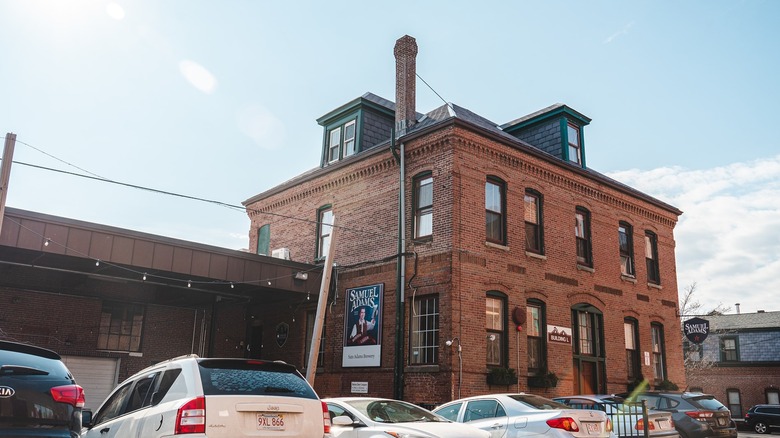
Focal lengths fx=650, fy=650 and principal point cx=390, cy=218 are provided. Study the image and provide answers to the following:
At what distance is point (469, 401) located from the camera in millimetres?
11750

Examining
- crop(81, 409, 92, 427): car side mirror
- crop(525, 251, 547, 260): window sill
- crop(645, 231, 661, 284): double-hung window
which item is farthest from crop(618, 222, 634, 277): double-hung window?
crop(81, 409, 92, 427): car side mirror

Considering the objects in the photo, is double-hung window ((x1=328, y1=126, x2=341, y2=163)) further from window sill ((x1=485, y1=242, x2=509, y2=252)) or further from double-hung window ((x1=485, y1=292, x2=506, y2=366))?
double-hung window ((x1=485, y1=292, x2=506, y2=366))

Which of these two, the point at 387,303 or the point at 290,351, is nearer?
the point at 387,303

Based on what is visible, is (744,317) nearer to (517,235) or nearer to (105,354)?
(517,235)

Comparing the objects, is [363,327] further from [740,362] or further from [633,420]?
[740,362]

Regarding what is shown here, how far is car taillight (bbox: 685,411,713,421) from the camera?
14.1 metres

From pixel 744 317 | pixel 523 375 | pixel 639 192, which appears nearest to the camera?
pixel 523 375

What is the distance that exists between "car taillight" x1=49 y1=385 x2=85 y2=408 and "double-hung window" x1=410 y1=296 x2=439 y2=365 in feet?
39.0

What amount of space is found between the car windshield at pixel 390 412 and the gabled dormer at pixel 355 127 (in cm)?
1375

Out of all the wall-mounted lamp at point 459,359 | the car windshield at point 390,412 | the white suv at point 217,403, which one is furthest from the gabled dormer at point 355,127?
the white suv at point 217,403

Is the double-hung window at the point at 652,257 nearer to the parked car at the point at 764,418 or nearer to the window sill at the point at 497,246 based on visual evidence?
the window sill at the point at 497,246

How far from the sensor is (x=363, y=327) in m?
19.7

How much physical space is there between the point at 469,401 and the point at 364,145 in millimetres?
12930

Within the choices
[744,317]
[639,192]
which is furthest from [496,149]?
[744,317]
